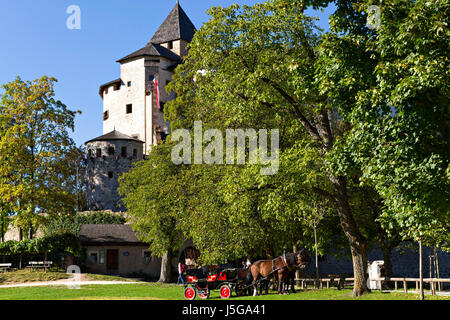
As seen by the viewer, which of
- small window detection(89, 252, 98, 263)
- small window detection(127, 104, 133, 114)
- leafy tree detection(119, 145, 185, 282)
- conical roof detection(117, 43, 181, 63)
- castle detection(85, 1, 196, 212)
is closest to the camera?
leafy tree detection(119, 145, 185, 282)

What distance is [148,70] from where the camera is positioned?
81.0 meters

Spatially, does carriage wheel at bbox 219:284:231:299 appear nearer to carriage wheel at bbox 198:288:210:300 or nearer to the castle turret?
carriage wheel at bbox 198:288:210:300

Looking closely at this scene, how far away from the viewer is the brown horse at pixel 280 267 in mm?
19625

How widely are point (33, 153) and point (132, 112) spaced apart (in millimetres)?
42769

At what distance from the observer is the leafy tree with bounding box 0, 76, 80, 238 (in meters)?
36.9

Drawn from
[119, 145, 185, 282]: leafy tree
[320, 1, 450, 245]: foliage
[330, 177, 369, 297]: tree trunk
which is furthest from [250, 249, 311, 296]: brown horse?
[119, 145, 185, 282]: leafy tree

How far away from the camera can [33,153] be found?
39.2 meters

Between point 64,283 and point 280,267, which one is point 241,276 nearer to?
point 280,267

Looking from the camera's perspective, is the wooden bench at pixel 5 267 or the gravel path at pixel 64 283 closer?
the gravel path at pixel 64 283

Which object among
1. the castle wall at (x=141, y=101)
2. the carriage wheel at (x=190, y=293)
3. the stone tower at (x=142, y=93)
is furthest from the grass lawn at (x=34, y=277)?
the castle wall at (x=141, y=101)

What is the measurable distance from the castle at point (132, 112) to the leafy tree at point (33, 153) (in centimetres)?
2955

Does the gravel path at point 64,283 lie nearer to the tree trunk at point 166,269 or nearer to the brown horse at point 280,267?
the tree trunk at point 166,269

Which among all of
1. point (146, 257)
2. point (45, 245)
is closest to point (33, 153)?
point (45, 245)

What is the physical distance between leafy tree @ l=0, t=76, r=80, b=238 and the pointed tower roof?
2001 inches
